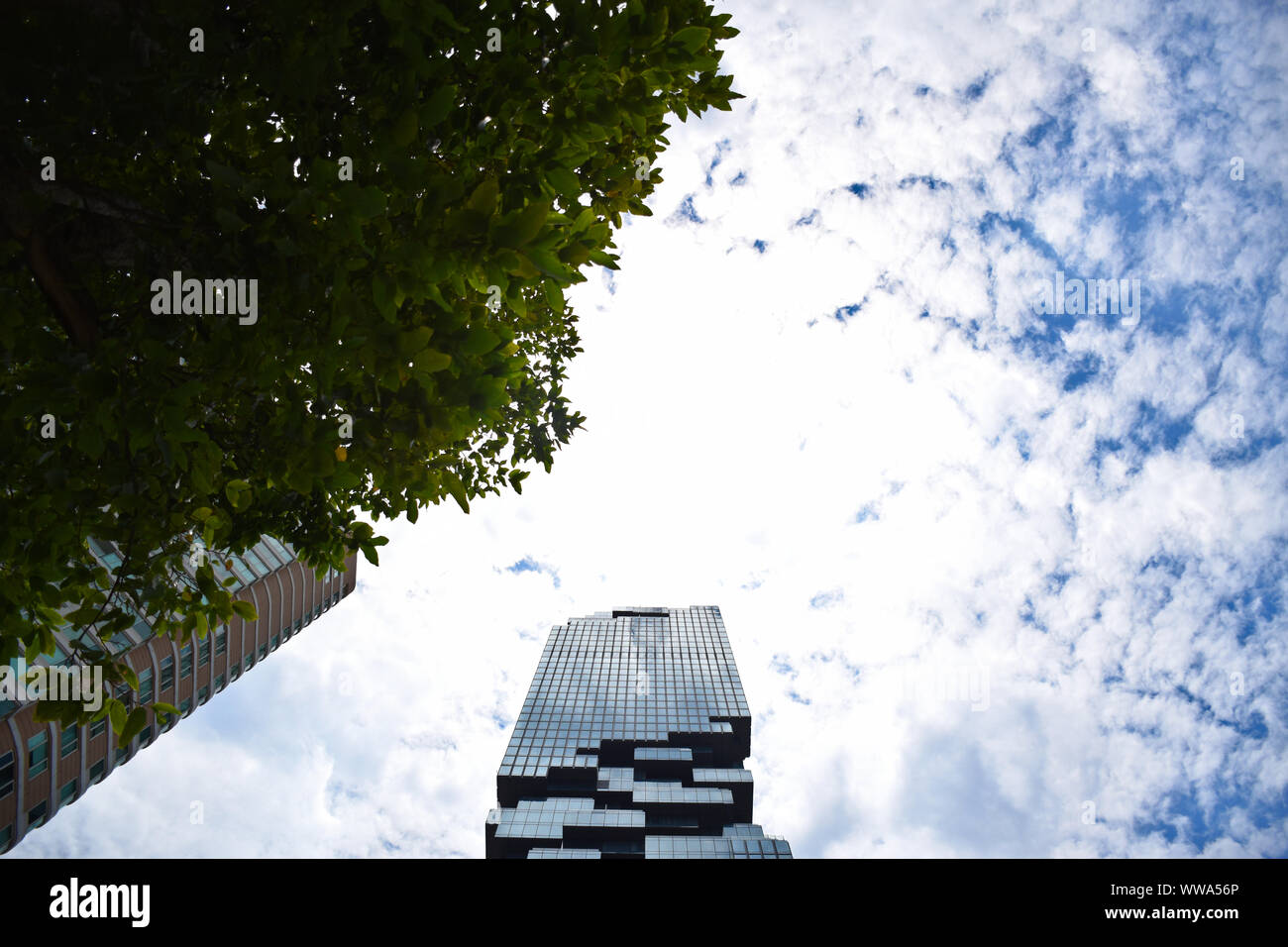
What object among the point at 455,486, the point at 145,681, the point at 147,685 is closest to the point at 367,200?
the point at 455,486

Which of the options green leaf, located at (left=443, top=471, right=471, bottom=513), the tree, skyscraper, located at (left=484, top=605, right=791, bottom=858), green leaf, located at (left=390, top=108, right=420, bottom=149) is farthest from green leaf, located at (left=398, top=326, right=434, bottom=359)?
skyscraper, located at (left=484, top=605, right=791, bottom=858)

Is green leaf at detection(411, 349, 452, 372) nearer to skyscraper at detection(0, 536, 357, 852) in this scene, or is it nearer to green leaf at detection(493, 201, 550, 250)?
green leaf at detection(493, 201, 550, 250)

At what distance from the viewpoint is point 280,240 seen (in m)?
2.91

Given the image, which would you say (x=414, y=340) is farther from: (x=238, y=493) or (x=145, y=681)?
(x=145, y=681)

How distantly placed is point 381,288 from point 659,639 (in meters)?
101

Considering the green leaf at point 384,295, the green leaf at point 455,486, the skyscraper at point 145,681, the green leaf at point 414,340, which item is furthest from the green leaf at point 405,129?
the skyscraper at point 145,681

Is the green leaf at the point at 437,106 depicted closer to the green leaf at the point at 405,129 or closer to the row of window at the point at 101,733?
the green leaf at the point at 405,129

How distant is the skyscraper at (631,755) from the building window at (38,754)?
38.9 m

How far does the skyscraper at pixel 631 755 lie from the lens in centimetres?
6084

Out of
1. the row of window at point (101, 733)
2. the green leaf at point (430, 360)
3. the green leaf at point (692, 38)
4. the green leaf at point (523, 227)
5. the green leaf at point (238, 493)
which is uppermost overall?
the green leaf at point (692, 38)
